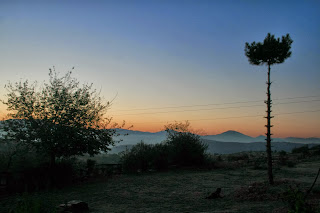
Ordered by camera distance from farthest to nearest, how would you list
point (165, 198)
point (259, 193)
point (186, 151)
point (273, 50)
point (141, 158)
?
point (186, 151)
point (141, 158)
point (273, 50)
point (165, 198)
point (259, 193)

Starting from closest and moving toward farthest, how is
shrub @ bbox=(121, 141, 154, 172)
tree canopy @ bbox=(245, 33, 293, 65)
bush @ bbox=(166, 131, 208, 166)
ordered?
tree canopy @ bbox=(245, 33, 293, 65)
shrub @ bbox=(121, 141, 154, 172)
bush @ bbox=(166, 131, 208, 166)

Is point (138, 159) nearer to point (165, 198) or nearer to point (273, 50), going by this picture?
point (165, 198)

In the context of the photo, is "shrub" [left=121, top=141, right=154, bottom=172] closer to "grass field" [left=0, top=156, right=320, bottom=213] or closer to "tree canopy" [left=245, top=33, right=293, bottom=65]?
"grass field" [left=0, top=156, right=320, bottom=213]

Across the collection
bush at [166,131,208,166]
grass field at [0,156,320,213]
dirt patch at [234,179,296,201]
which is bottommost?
grass field at [0,156,320,213]

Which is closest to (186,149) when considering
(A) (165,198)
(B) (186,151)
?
(B) (186,151)

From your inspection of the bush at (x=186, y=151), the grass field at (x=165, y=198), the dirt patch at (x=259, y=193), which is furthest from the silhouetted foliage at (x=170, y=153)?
the dirt patch at (x=259, y=193)

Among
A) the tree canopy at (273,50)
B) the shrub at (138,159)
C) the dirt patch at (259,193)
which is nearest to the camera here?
the dirt patch at (259,193)

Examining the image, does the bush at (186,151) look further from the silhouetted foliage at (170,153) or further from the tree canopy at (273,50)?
the tree canopy at (273,50)

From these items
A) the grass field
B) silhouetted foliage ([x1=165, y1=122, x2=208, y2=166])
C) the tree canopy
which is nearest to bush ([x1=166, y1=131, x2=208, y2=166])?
silhouetted foliage ([x1=165, y1=122, x2=208, y2=166])

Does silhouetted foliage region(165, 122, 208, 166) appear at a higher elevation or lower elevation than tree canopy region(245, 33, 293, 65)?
lower

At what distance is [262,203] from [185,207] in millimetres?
3111

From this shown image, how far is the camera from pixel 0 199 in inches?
486

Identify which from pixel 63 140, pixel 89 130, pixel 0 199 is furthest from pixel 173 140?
pixel 0 199

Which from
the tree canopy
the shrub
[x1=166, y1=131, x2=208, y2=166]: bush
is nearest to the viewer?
the tree canopy
